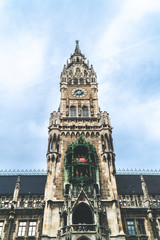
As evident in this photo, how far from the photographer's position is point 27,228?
90.4ft

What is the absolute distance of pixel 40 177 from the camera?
37969mm

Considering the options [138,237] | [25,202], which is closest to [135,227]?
[138,237]

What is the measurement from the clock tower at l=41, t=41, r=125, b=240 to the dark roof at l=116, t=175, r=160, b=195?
497 centimetres

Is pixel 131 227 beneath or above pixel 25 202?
beneath

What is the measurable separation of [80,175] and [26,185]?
9.85 m

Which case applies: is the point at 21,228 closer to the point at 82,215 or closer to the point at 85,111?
the point at 82,215

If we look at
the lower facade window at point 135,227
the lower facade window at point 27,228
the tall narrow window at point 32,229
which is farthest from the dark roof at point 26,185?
the lower facade window at point 135,227

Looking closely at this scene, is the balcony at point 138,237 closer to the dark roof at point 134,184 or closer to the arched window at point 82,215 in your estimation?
the arched window at point 82,215

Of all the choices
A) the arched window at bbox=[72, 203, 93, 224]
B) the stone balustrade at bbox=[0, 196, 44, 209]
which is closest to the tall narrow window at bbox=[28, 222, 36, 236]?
the stone balustrade at bbox=[0, 196, 44, 209]

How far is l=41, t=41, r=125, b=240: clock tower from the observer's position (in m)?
25.5

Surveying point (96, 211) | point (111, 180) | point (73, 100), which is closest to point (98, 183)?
point (111, 180)

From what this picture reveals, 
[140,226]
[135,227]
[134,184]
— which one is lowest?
[135,227]

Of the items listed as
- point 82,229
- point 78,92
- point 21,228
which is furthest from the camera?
point 78,92

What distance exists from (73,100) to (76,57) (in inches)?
660
